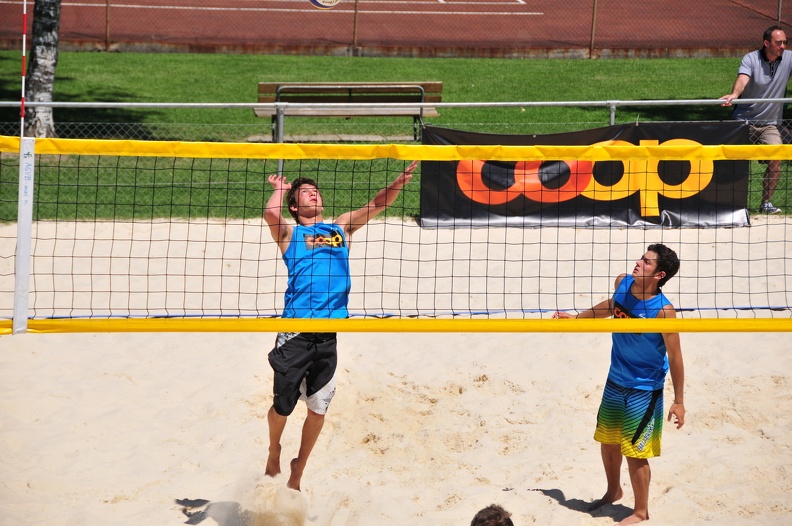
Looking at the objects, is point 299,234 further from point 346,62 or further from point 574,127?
point 346,62

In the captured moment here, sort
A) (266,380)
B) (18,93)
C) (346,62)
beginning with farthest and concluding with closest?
(346,62), (18,93), (266,380)

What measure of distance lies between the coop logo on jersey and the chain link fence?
13.6 metres

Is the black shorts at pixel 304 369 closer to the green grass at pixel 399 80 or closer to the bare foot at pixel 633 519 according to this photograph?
the bare foot at pixel 633 519

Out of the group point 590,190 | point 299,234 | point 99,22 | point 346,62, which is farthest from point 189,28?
point 299,234

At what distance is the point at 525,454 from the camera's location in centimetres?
648

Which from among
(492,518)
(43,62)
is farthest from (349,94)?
(492,518)

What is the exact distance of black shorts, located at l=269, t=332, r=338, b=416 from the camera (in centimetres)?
555

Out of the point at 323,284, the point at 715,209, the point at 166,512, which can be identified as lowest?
the point at 166,512

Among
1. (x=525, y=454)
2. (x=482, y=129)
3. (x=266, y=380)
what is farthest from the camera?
(x=482, y=129)

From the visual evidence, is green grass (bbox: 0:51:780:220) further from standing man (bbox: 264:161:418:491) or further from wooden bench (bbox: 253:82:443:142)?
standing man (bbox: 264:161:418:491)

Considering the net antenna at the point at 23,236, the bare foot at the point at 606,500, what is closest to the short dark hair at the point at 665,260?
the bare foot at the point at 606,500

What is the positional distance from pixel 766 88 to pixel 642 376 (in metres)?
6.55

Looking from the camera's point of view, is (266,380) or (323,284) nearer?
(323,284)

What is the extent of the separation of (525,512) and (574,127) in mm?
9261
